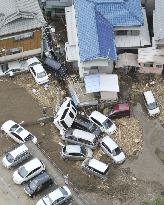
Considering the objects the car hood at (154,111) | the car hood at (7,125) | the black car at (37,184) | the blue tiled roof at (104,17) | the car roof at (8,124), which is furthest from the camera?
the blue tiled roof at (104,17)

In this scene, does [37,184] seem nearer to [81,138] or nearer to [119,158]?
[81,138]

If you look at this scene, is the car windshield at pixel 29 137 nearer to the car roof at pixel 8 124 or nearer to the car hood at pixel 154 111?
the car roof at pixel 8 124

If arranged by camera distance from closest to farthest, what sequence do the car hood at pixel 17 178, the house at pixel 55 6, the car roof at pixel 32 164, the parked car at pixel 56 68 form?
1. the car hood at pixel 17 178
2. the car roof at pixel 32 164
3. the parked car at pixel 56 68
4. the house at pixel 55 6

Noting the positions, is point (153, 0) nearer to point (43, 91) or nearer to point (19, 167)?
point (43, 91)

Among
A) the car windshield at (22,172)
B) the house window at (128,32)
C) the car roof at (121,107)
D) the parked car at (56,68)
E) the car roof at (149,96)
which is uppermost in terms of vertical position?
the house window at (128,32)

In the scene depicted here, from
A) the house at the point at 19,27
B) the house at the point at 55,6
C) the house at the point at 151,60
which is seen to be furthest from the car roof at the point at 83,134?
Answer: the house at the point at 55,6

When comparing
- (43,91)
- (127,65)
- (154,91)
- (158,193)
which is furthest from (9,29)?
(158,193)

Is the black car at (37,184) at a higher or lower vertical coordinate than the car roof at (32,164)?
lower
